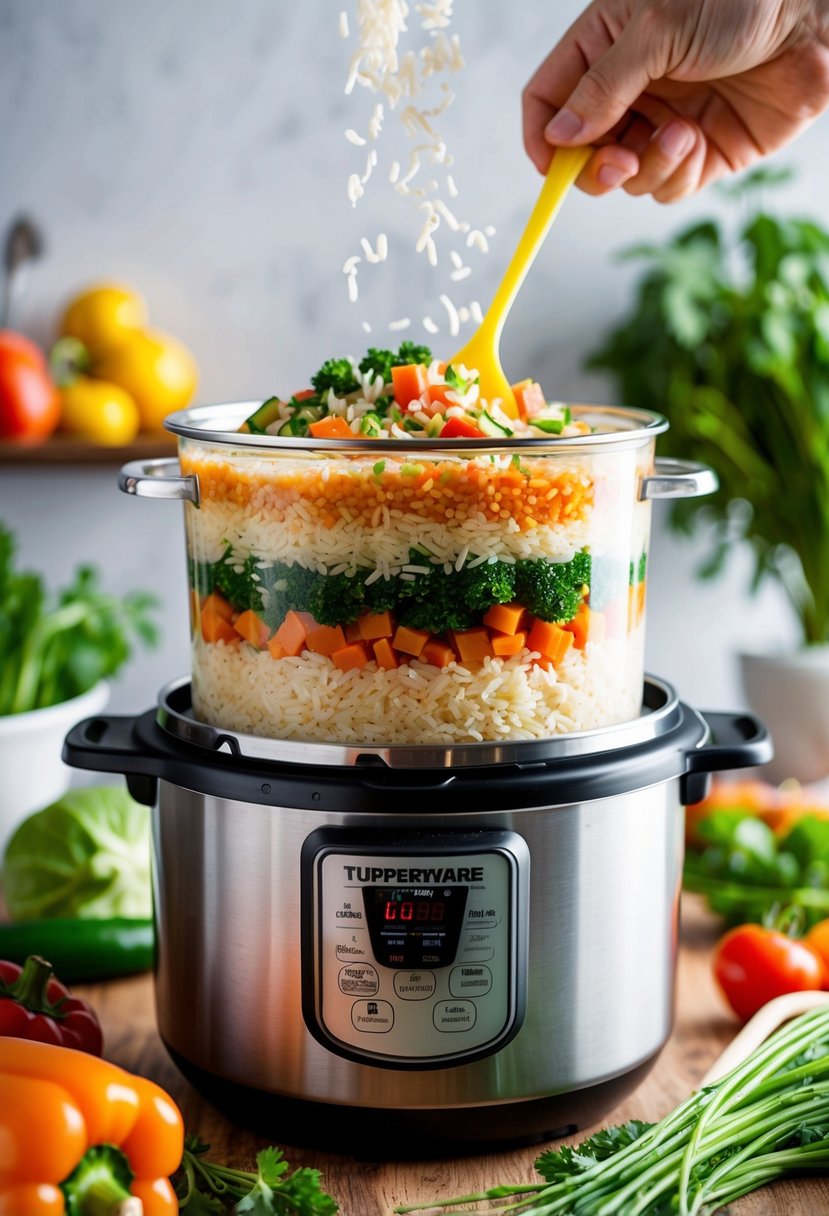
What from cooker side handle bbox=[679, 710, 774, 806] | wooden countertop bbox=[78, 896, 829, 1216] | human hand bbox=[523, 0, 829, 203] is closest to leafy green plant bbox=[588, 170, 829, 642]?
human hand bbox=[523, 0, 829, 203]

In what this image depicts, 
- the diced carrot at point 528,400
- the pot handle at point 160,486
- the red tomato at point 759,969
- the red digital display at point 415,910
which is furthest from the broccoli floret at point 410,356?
the red tomato at point 759,969

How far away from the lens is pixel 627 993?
1.17 m

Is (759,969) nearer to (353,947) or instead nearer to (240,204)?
(353,947)

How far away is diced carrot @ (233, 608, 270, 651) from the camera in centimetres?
113

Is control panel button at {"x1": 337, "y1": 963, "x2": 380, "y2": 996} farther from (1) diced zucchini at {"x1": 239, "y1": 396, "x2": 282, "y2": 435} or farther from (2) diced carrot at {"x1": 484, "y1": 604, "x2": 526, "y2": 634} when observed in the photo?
(1) diced zucchini at {"x1": 239, "y1": 396, "x2": 282, "y2": 435}

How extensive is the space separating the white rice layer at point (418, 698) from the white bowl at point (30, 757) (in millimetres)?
698

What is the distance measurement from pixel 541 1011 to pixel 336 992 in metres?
0.18

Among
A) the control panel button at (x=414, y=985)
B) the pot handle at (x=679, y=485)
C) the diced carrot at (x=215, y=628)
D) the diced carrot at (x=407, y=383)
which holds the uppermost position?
the diced carrot at (x=407, y=383)

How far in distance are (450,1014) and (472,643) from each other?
1.00ft

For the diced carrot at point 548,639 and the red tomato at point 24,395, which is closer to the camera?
the diced carrot at point 548,639

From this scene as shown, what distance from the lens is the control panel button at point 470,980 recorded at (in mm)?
1077

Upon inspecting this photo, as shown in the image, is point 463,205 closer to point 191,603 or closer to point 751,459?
point 751,459

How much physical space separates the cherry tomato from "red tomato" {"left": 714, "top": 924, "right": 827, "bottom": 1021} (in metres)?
0.04

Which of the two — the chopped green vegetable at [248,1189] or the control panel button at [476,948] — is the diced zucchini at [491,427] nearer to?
the control panel button at [476,948]
